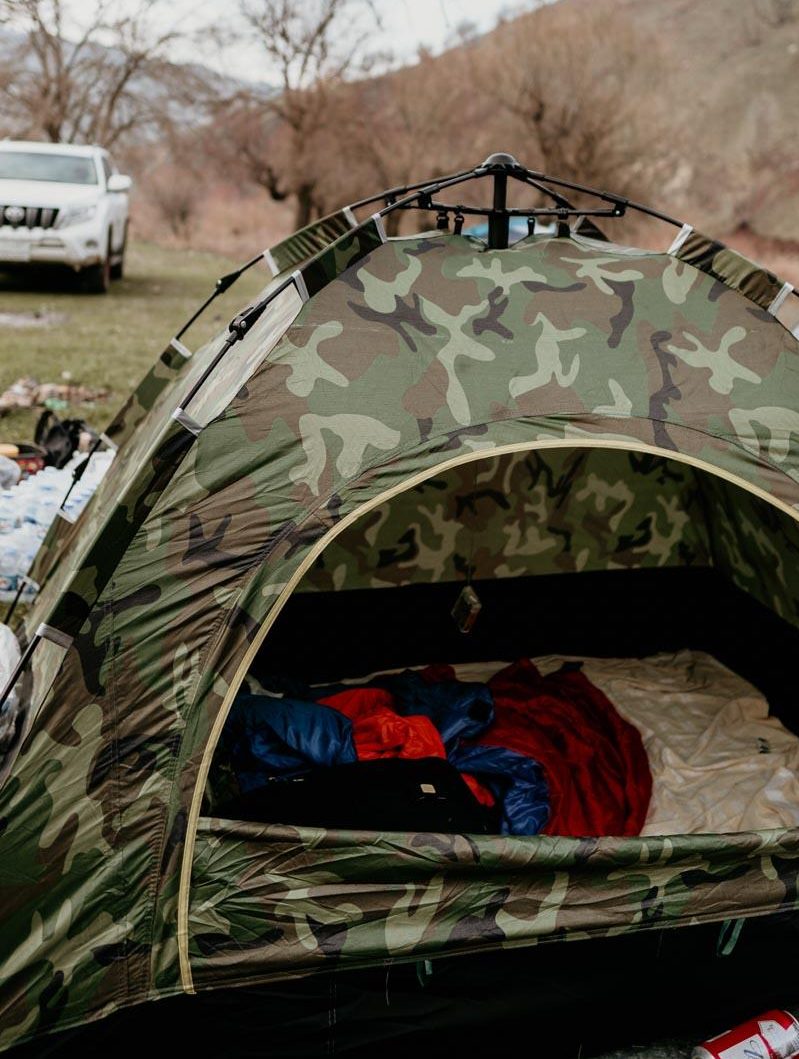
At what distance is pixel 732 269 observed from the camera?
7.27 ft

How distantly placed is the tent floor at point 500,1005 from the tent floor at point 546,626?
1.21m

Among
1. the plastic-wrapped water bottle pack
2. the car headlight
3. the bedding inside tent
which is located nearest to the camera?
the bedding inside tent

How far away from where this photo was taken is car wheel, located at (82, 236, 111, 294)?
911 cm

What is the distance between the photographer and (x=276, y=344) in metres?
1.92

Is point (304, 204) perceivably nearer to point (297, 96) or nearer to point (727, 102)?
point (297, 96)

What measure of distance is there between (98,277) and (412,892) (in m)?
8.61

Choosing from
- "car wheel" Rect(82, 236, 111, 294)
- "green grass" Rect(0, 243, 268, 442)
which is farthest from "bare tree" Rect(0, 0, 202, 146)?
"car wheel" Rect(82, 236, 111, 294)

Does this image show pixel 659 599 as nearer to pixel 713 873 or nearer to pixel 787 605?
pixel 787 605

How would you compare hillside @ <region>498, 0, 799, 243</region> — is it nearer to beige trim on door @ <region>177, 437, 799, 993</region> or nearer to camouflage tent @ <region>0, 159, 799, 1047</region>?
camouflage tent @ <region>0, 159, 799, 1047</region>

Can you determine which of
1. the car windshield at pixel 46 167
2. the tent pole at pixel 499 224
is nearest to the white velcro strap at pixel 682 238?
the tent pole at pixel 499 224

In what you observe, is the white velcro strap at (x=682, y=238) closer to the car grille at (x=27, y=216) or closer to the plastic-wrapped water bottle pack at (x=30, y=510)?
the plastic-wrapped water bottle pack at (x=30, y=510)

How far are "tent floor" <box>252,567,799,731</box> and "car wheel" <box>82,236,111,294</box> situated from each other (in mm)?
7019

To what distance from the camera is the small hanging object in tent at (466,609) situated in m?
2.93

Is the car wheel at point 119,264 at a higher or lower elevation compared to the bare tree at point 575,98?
lower
